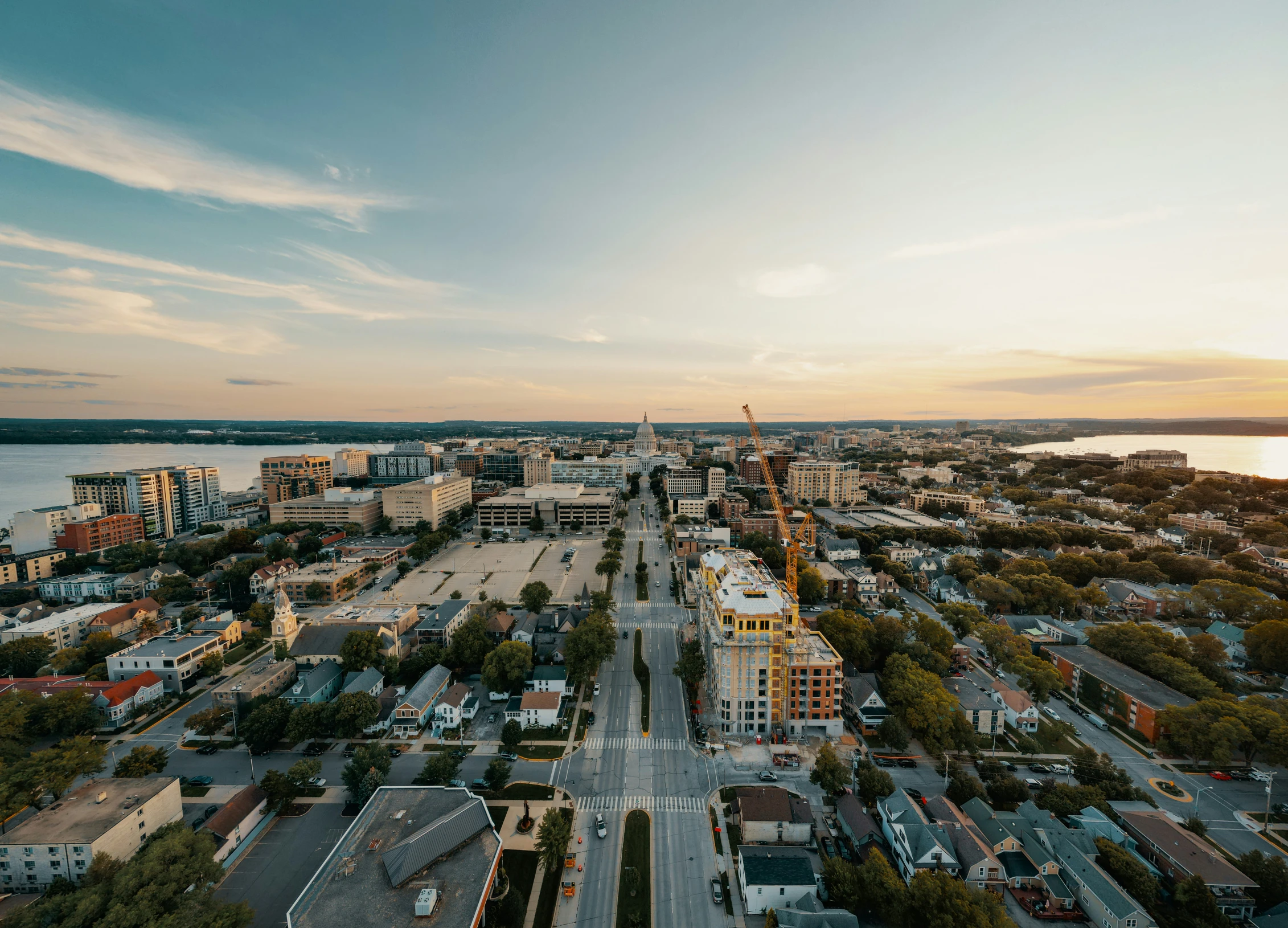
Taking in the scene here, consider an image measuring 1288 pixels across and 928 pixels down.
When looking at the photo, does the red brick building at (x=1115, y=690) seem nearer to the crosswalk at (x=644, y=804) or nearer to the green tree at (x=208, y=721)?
the crosswalk at (x=644, y=804)

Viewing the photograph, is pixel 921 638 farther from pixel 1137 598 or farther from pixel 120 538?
pixel 120 538

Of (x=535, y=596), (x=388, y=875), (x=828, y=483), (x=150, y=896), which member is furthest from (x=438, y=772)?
(x=828, y=483)

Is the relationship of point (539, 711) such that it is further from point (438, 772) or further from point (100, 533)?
point (100, 533)

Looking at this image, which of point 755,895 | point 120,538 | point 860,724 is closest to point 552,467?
point 120,538

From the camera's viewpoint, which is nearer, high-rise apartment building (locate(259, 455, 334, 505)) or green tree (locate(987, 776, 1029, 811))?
green tree (locate(987, 776, 1029, 811))

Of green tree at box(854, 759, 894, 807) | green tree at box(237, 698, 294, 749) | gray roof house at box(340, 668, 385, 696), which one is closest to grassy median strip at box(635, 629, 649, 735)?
green tree at box(854, 759, 894, 807)

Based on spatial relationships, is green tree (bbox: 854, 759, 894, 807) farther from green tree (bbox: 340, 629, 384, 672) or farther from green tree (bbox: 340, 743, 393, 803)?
green tree (bbox: 340, 629, 384, 672)
